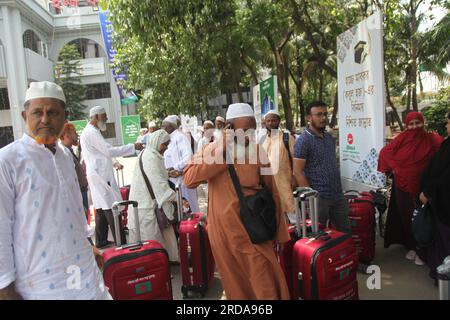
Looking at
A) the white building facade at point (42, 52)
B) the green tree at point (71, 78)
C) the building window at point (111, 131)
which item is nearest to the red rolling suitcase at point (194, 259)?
the white building facade at point (42, 52)

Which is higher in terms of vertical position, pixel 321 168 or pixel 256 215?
pixel 321 168

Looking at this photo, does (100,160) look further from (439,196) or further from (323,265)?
(439,196)

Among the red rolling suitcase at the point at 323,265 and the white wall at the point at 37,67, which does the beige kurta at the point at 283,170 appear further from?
the white wall at the point at 37,67

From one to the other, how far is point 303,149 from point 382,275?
5.11ft

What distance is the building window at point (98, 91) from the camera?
1404 inches

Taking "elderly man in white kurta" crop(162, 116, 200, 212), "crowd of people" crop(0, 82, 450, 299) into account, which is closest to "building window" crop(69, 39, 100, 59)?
"elderly man in white kurta" crop(162, 116, 200, 212)

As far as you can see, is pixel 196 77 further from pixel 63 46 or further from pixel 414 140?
pixel 63 46

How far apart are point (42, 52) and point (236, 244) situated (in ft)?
115

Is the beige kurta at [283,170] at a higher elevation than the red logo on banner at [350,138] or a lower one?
lower

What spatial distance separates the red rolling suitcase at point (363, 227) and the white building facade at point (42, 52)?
2606cm

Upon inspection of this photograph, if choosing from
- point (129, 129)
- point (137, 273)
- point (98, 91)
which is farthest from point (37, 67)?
point (137, 273)

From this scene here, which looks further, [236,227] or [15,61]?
[15,61]

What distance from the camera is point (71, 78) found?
109ft

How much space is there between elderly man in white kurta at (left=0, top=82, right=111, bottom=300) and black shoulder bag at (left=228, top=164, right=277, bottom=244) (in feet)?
3.46
